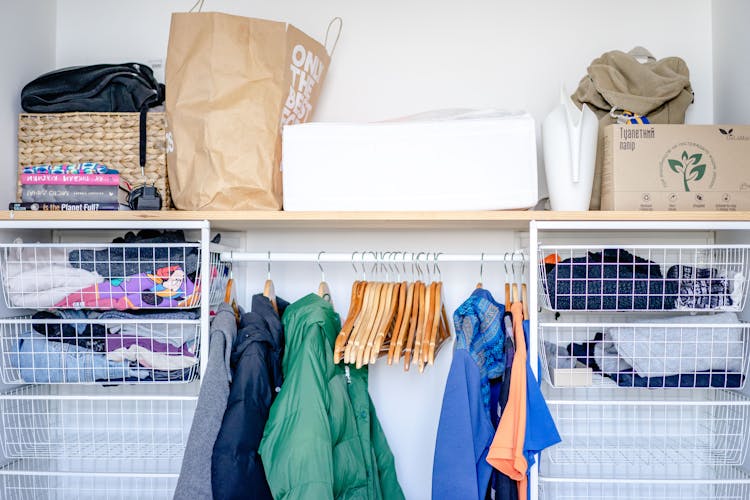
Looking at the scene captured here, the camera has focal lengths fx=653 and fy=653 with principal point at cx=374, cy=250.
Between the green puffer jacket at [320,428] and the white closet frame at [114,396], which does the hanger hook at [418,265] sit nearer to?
the green puffer jacket at [320,428]

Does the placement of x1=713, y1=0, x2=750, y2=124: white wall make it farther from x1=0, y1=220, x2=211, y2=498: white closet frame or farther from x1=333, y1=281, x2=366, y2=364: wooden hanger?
x1=0, y1=220, x2=211, y2=498: white closet frame

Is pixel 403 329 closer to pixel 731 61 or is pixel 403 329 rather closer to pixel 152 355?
pixel 152 355

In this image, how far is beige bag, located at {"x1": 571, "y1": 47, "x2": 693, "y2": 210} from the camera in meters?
1.95

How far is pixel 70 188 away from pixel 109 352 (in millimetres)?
475

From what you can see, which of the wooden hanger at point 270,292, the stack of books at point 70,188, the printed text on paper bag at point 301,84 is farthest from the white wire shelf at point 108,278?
the printed text on paper bag at point 301,84

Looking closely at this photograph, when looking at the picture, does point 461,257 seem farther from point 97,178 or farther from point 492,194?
point 97,178

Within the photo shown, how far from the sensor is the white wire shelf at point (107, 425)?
2.19 metres

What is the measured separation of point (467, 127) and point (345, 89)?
64 centimetres

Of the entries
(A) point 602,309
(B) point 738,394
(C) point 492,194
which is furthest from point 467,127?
(B) point 738,394

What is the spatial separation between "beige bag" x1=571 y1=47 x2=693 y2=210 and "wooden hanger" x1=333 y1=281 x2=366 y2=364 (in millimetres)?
734

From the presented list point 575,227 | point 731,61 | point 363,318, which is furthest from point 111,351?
point 731,61

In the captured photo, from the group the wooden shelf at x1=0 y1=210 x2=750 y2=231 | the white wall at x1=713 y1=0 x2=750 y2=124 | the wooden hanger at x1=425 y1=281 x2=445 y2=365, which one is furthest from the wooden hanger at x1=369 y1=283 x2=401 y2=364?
the white wall at x1=713 y1=0 x2=750 y2=124

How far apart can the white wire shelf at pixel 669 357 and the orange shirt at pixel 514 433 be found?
0.37 ft

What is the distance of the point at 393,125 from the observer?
181 cm
